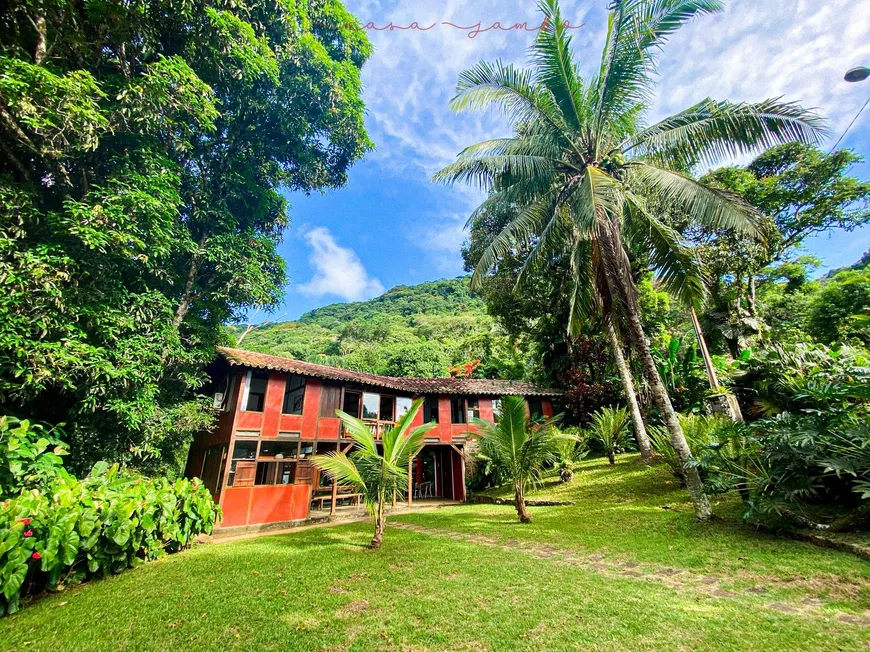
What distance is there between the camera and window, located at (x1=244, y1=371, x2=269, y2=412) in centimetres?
1232

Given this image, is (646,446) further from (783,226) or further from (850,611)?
(783,226)

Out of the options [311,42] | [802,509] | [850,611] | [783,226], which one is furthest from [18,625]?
[783,226]

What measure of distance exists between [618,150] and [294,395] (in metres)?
12.9

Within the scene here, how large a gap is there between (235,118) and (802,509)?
17.2 metres

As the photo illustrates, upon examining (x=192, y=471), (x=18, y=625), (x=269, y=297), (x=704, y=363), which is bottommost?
(x=18, y=625)

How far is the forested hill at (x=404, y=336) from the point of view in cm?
2475

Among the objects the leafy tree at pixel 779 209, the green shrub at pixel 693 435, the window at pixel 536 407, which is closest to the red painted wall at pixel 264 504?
the window at pixel 536 407

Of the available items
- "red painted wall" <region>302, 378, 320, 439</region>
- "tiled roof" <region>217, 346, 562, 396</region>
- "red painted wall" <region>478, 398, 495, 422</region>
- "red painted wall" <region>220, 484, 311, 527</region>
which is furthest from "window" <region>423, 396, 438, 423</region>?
"red painted wall" <region>220, 484, 311, 527</region>

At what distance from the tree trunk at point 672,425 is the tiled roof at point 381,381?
4.21 metres

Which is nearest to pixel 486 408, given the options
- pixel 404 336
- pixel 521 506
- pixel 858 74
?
pixel 521 506

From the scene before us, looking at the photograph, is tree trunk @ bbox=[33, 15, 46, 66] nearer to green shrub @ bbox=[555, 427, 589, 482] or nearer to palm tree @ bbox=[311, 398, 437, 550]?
palm tree @ bbox=[311, 398, 437, 550]

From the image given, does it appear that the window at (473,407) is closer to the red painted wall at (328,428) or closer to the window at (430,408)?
the window at (430,408)

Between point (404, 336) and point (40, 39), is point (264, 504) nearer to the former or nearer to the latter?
point (40, 39)

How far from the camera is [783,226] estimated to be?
1723cm
